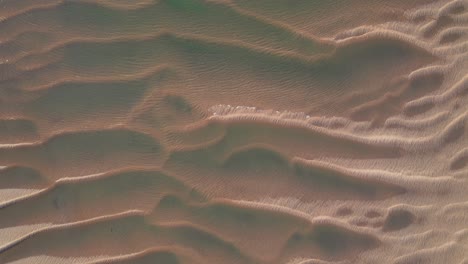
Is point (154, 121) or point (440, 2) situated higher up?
point (440, 2)

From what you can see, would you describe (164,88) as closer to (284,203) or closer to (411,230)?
(284,203)

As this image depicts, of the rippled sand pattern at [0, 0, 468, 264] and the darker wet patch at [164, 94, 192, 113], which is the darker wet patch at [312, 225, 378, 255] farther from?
the darker wet patch at [164, 94, 192, 113]

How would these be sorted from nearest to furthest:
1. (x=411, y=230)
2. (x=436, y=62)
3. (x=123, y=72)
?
(x=411, y=230), (x=436, y=62), (x=123, y=72)

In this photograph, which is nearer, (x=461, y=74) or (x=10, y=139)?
(x=461, y=74)

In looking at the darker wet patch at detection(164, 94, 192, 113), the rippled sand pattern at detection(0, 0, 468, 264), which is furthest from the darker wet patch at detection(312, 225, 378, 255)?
the darker wet patch at detection(164, 94, 192, 113)

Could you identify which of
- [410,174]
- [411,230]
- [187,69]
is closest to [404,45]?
[410,174]

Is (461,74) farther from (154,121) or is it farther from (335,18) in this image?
(154,121)

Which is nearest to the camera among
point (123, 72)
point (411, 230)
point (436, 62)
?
point (411, 230)

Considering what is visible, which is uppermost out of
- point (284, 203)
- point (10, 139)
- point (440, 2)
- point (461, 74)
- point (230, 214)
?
point (440, 2)
